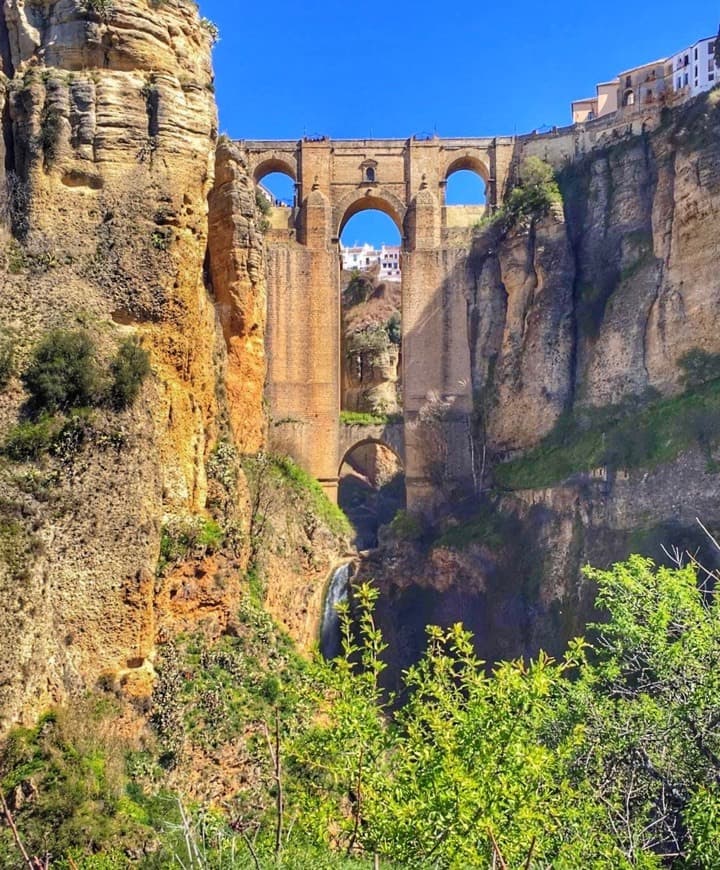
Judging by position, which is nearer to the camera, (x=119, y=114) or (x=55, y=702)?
(x=55, y=702)

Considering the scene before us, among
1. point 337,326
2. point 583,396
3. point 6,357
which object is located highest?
point 337,326

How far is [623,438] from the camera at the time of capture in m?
22.3

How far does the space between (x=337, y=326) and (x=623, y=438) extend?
10.8 meters

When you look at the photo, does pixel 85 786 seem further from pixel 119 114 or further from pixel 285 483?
pixel 285 483

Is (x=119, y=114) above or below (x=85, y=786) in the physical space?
above

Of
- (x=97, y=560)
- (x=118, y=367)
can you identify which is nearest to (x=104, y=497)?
(x=97, y=560)

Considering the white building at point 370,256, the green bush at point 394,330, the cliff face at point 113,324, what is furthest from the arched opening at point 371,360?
the white building at point 370,256

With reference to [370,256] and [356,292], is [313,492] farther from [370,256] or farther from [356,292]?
[370,256]

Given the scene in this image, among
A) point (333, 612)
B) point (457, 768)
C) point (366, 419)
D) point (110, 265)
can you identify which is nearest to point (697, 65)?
point (366, 419)

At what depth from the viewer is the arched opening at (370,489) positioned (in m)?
33.3

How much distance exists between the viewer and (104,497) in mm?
10188

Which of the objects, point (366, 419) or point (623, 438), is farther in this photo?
point (366, 419)

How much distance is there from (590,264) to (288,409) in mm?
10314

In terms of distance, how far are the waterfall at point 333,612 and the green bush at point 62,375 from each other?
12.8 meters
